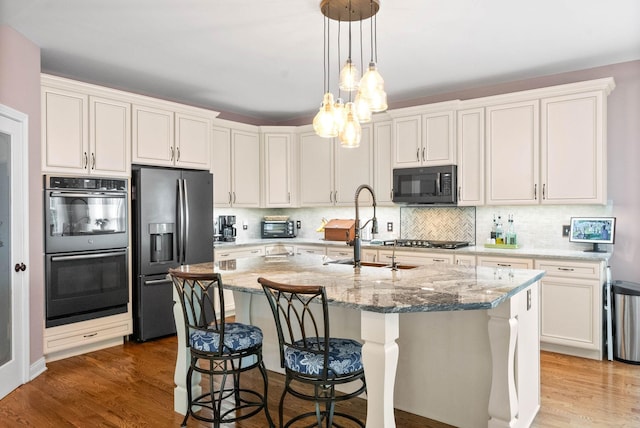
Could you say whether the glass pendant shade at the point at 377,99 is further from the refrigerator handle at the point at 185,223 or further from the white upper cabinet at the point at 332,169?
the white upper cabinet at the point at 332,169

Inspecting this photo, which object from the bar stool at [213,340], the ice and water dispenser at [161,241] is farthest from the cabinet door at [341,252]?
the bar stool at [213,340]

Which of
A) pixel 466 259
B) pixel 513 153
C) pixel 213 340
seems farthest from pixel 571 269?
pixel 213 340

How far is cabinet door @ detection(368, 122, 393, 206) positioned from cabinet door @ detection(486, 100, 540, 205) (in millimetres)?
1153

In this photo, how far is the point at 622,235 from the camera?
4.13 meters

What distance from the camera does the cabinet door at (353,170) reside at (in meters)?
5.46

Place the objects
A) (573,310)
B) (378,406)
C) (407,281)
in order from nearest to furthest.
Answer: (378,406) < (407,281) < (573,310)

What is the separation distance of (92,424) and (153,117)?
9.75 ft

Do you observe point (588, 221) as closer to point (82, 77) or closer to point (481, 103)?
point (481, 103)

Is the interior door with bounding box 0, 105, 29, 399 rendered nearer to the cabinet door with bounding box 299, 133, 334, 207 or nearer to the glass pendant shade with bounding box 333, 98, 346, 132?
the glass pendant shade with bounding box 333, 98, 346, 132

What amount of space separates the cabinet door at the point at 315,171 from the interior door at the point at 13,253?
3.39 m

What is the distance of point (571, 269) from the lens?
3.86 meters

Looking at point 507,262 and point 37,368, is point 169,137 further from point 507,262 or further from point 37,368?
point 507,262

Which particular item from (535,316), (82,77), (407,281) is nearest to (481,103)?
(535,316)

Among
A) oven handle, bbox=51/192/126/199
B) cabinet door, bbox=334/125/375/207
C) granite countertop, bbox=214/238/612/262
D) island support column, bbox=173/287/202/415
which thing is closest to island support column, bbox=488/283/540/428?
granite countertop, bbox=214/238/612/262
